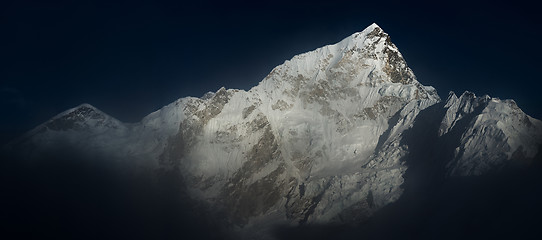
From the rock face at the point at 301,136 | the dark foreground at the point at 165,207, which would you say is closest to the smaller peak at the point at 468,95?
the rock face at the point at 301,136

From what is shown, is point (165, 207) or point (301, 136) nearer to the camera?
point (165, 207)

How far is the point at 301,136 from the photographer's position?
13912 centimetres

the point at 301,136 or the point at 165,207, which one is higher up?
the point at 301,136

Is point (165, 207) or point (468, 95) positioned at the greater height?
point (468, 95)

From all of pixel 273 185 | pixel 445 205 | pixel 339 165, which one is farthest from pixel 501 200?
pixel 273 185

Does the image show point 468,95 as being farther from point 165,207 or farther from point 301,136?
point 165,207

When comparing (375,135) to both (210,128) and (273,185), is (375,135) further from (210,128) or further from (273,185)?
(210,128)

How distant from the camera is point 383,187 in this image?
115875 mm

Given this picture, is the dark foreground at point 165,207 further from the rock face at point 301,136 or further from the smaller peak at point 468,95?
the smaller peak at point 468,95

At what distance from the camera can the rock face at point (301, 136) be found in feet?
384

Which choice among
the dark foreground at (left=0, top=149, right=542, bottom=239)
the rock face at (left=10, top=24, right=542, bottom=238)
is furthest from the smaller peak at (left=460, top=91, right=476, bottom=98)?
the dark foreground at (left=0, top=149, right=542, bottom=239)

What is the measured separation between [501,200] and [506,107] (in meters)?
25.8

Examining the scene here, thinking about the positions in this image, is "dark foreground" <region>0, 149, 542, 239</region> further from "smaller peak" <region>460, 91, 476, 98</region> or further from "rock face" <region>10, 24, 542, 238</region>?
"smaller peak" <region>460, 91, 476, 98</region>

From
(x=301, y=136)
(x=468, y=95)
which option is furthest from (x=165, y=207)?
(x=468, y=95)
